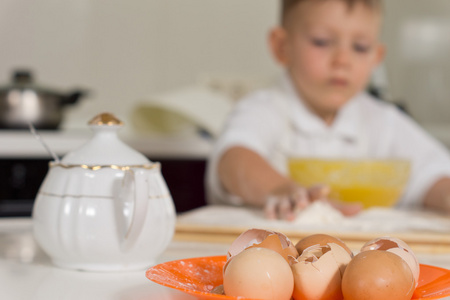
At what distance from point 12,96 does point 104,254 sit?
1509 millimetres

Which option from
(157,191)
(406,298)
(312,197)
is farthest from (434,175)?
(406,298)

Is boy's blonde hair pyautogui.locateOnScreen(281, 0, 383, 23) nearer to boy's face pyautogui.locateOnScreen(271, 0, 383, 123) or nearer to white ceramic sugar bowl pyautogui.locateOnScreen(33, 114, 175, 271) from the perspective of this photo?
boy's face pyautogui.locateOnScreen(271, 0, 383, 123)

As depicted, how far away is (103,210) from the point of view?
67 centimetres

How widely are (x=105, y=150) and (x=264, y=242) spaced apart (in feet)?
0.81

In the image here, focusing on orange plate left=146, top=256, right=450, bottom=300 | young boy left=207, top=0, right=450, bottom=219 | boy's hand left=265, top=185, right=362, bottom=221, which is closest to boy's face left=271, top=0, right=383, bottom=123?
young boy left=207, top=0, right=450, bottom=219

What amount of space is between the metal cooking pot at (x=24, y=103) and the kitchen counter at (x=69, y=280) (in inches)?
50.2

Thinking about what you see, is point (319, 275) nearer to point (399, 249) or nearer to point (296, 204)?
point (399, 249)

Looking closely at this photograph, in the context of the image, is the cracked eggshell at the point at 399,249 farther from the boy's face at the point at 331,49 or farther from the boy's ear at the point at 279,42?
the boy's ear at the point at 279,42

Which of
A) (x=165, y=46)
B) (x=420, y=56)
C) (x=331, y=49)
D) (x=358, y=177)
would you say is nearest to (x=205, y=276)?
(x=358, y=177)

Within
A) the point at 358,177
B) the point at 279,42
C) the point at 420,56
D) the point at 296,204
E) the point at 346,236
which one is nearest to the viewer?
the point at 346,236

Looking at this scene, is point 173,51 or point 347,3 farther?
point 173,51

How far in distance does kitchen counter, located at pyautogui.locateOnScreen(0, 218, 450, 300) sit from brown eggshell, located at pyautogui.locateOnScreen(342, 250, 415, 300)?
0.48 feet

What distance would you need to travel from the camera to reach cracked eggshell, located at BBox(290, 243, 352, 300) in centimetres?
50

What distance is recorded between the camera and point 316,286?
50 centimetres
